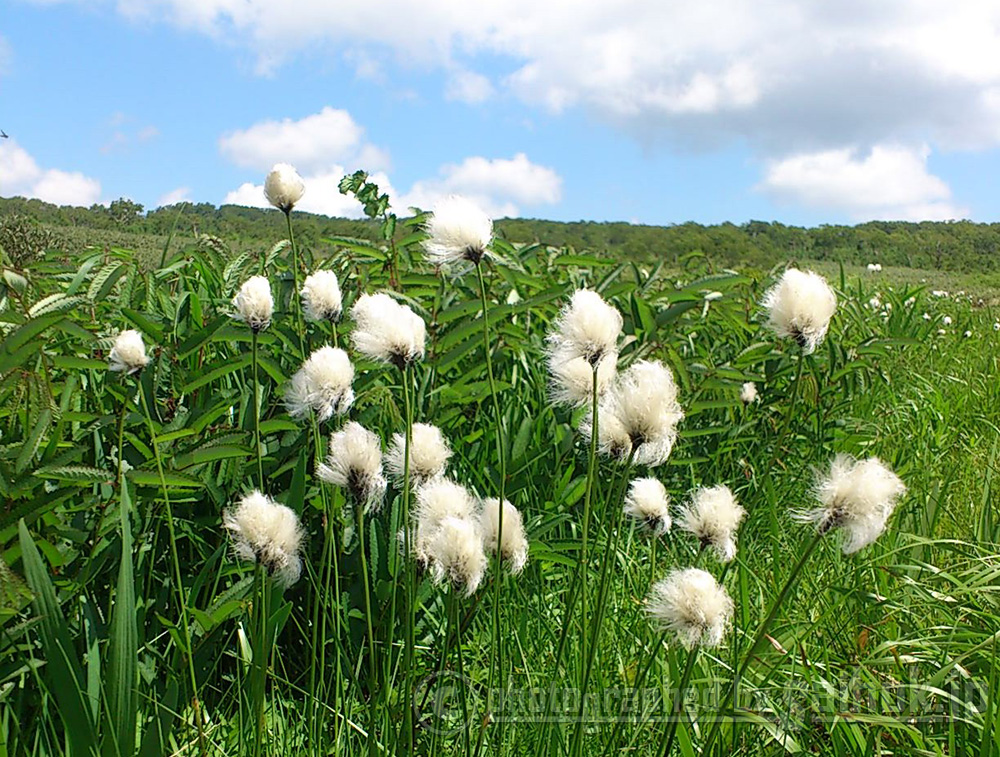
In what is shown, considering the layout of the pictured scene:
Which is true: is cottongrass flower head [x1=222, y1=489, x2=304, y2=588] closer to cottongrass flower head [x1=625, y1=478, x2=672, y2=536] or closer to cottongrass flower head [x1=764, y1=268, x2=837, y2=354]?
cottongrass flower head [x1=625, y1=478, x2=672, y2=536]

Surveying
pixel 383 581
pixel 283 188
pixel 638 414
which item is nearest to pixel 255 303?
pixel 283 188

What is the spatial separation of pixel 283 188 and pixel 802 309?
3.13 ft

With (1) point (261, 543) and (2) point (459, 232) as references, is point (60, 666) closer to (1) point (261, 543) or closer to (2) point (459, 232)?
(1) point (261, 543)

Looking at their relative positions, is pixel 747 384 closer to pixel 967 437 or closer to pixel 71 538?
pixel 967 437

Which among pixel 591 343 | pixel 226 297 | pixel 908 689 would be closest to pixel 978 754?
pixel 908 689

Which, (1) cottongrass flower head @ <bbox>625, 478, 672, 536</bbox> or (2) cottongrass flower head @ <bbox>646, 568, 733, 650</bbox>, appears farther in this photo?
(1) cottongrass flower head @ <bbox>625, 478, 672, 536</bbox>

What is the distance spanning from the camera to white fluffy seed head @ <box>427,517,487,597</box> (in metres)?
1.14

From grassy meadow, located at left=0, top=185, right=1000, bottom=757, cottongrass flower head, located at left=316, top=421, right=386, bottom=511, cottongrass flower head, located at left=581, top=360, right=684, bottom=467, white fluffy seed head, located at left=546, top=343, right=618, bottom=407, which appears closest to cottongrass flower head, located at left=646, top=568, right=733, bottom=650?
grassy meadow, located at left=0, top=185, right=1000, bottom=757

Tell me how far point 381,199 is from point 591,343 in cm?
184

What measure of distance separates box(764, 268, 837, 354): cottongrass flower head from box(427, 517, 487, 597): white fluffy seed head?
22.4 inches

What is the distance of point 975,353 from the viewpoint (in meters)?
7.04

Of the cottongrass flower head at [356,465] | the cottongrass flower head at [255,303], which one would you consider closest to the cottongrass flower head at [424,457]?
the cottongrass flower head at [356,465]

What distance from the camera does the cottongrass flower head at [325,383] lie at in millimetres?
1382

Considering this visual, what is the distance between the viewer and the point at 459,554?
115cm
